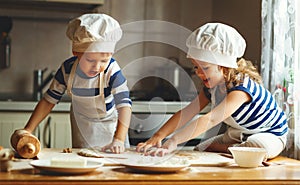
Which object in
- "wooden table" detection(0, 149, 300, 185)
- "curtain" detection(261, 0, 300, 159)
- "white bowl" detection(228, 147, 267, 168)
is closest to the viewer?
"wooden table" detection(0, 149, 300, 185)

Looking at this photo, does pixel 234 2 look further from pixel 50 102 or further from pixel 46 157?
pixel 46 157

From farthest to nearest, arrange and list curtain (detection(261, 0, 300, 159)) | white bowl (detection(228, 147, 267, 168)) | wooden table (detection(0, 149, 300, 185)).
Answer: curtain (detection(261, 0, 300, 159)) → white bowl (detection(228, 147, 267, 168)) → wooden table (detection(0, 149, 300, 185))

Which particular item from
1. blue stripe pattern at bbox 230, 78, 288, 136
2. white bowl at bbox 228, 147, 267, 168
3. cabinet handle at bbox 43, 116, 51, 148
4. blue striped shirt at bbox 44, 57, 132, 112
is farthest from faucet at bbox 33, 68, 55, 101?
white bowl at bbox 228, 147, 267, 168

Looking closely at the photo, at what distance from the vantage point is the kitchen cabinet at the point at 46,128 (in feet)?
8.74

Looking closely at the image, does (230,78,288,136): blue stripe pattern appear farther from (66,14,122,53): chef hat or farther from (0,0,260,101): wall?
(0,0,260,101): wall

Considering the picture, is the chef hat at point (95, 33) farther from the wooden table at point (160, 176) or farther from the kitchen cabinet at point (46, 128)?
the kitchen cabinet at point (46, 128)

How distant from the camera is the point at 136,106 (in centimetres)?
275

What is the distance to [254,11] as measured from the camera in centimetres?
281

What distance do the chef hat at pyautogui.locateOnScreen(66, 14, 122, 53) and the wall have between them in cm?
134

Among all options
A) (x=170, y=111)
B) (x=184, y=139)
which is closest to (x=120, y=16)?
(x=170, y=111)

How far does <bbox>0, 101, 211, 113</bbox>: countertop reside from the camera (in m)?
2.64

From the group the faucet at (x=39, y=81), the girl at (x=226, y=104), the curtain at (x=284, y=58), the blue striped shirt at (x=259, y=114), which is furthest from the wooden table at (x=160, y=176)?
the faucet at (x=39, y=81)

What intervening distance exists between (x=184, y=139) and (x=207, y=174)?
0.27 m

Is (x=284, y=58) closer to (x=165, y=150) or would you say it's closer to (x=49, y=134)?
(x=165, y=150)
